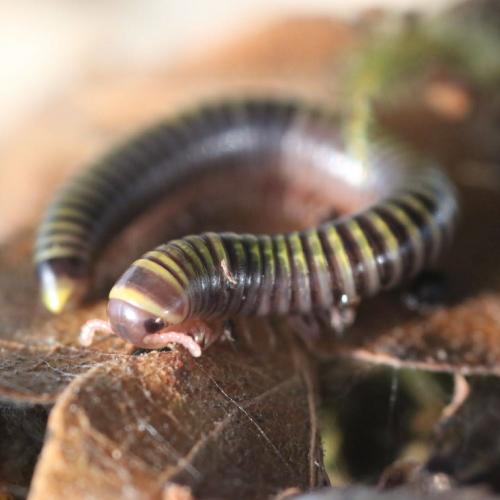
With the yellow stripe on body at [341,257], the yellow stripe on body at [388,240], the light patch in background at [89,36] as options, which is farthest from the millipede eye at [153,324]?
the light patch in background at [89,36]

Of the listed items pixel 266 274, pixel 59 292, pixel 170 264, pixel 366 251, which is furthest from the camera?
pixel 59 292

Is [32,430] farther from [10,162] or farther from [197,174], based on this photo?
[10,162]

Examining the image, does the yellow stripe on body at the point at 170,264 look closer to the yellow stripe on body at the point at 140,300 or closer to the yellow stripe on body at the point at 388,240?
the yellow stripe on body at the point at 140,300

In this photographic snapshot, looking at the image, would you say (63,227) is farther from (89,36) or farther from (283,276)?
(89,36)

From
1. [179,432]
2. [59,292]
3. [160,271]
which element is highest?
[160,271]

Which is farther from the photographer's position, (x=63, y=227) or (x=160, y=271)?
(x=63, y=227)

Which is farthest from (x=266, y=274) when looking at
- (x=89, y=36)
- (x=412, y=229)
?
(x=89, y=36)

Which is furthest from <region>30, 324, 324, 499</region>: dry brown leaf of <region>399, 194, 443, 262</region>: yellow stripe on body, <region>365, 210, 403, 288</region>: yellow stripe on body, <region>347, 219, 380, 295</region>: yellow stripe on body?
<region>399, 194, 443, 262</region>: yellow stripe on body

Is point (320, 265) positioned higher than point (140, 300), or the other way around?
point (140, 300)
